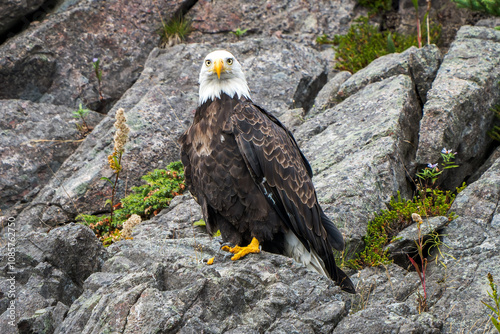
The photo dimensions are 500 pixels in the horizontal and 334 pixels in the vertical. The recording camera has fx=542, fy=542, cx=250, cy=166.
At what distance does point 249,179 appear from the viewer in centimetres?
546

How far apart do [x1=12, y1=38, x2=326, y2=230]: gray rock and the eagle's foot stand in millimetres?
3264

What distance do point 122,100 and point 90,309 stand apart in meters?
5.50

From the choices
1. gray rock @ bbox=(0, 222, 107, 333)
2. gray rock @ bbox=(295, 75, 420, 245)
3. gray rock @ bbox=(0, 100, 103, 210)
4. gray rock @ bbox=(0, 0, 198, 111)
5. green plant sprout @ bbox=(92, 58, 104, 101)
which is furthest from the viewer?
gray rock @ bbox=(0, 0, 198, 111)

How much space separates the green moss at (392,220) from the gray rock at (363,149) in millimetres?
134

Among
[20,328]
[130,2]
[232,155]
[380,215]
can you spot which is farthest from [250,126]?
[130,2]

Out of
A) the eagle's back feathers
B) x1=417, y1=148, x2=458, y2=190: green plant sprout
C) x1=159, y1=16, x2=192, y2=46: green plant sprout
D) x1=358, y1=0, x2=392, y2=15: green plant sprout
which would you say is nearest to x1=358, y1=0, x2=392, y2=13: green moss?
x1=358, y1=0, x2=392, y2=15: green plant sprout

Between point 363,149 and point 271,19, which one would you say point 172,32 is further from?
point 363,149

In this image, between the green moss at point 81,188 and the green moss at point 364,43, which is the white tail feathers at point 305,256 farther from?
the green moss at point 364,43

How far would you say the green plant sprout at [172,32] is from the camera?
35.8 ft

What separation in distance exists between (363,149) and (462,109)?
158 centimetres

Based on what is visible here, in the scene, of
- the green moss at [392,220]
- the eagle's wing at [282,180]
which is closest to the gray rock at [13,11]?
the eagle's wing at [282,180]

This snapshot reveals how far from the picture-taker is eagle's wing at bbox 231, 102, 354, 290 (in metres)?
5.41

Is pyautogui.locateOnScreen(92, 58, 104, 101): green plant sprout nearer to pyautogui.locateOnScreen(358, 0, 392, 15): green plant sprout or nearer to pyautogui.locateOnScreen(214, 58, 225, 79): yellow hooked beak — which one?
pyautogui.locateOnScreen(214, 58, 225, 79): yellow hooked beak

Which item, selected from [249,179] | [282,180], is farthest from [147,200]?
[282,180]
